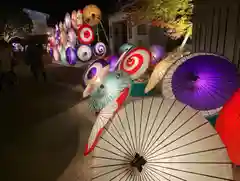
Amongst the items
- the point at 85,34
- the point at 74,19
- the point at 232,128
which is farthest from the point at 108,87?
the point at 74,19

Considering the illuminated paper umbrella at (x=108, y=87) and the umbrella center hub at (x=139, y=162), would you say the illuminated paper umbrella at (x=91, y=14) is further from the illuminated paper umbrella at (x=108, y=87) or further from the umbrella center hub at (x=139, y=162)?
the umbrella center hub at (x=139, y=162)

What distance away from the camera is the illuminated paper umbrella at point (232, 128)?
1.88 m

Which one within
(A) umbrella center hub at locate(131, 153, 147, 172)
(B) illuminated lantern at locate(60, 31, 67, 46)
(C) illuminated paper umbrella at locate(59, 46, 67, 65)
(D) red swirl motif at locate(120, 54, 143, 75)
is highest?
(B) illuminated lantern at locate(60, 31, 67, 46)

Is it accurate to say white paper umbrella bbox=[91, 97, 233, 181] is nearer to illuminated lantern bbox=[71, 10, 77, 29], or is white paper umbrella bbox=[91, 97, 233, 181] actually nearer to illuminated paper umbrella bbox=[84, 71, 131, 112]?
illuminated paper umbrella bbox=[84, 71, 131, 112]

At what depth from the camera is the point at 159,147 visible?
5.30ft

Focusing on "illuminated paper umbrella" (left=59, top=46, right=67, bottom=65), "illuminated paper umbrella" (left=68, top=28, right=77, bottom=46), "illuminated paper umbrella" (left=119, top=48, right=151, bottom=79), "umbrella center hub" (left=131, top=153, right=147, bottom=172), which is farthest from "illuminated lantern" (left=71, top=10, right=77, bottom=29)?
"umbrella center hub" (left=131, top=153, right=147, bottom=172)

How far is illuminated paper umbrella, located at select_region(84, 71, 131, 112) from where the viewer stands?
407cm

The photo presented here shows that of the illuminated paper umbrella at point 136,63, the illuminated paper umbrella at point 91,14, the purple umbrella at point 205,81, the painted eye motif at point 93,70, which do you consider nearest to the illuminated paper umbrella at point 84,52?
the illuminated paper umbrella at point 91,14

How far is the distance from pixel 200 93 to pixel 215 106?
0.22 metres

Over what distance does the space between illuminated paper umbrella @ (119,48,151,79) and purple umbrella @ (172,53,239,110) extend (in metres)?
1.68

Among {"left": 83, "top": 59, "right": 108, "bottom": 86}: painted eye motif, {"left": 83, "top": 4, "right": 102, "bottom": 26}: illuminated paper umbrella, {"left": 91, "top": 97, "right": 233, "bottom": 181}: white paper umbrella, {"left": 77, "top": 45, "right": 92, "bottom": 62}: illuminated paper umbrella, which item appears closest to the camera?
{"left": 91, "top": 97, "right": 233, "bottom": 181}: white paper umbrella

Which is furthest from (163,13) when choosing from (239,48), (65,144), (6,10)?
(6,10)

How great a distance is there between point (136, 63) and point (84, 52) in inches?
338

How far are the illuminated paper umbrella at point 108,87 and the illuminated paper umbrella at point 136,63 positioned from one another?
0.22 m
